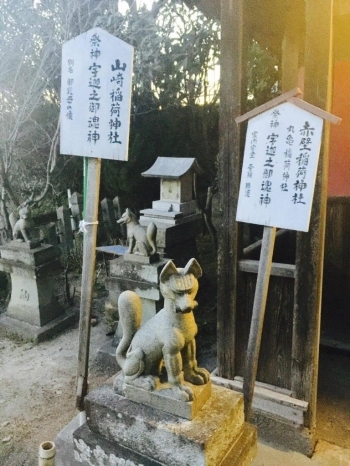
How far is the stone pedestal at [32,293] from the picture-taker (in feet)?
19.5

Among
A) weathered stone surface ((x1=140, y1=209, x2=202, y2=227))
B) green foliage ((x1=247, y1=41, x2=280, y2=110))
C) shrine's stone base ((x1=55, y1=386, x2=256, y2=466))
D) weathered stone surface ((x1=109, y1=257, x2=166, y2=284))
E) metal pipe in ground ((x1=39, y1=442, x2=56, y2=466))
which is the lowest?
metal pipe in ground ((x1=39, y1=442, x2=56, y2=466))

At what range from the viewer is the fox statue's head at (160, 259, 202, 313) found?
2.08 m

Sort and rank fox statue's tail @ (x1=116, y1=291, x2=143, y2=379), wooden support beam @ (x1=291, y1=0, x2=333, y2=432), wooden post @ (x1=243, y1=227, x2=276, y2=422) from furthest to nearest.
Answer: wooden support beam @ (x1=291, y1=0, x2=333, y2=432) < wooden post @ (x1=243, y1=227, x2=276, y2=422) < fox statue's tail @ (x1=116, y1=291, x2=143, y2=379)

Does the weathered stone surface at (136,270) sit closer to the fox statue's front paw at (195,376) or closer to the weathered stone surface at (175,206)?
the weathered stone surface at (175,206)

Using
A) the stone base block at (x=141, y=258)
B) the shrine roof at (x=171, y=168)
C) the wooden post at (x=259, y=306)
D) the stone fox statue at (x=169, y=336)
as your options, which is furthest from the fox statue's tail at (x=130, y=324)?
the shrine roof at (x=171, y=168)

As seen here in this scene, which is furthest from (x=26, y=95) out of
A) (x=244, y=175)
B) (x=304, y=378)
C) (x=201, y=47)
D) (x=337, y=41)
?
(x=304, y=378)

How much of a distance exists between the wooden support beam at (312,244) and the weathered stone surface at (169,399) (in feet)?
3.89

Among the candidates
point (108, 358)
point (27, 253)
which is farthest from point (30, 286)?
point (108, 358)

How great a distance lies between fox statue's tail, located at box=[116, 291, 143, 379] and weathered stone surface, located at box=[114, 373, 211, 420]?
4.2 inches

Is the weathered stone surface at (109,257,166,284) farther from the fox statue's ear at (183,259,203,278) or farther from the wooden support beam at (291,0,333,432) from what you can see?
the fox statue's ear at (183,259,203,278)

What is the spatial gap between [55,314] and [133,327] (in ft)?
14.2

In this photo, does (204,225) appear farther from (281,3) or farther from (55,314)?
(281,3)

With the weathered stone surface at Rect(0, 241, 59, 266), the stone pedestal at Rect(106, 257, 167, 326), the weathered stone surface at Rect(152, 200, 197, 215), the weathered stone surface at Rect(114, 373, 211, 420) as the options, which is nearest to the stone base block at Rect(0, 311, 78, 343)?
the weathered stone surface at Rect(0, 241, 59, 266)

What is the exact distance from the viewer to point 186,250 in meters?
7.43
